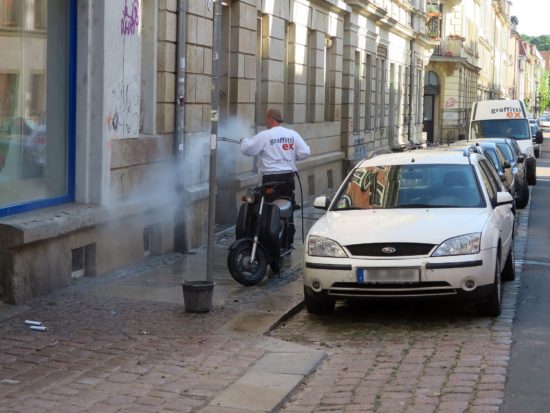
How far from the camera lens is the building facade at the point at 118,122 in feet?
33.0

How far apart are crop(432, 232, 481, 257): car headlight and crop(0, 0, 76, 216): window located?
161 inches

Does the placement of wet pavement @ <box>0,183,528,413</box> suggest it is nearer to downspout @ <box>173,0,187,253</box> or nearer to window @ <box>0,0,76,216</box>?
window @ <box>0,0,76,216</box>

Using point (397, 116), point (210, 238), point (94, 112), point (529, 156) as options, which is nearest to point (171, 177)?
point (94, 112)

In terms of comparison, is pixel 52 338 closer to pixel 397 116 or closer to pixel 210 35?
pixel 210 35

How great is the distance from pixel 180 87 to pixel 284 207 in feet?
9.27

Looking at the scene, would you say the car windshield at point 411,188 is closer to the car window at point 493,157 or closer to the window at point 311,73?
the car window at point 493,157

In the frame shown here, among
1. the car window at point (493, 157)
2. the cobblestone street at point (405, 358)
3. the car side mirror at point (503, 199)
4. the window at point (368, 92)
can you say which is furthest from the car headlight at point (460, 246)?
the window at point (368, 92)

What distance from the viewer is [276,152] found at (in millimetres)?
12008

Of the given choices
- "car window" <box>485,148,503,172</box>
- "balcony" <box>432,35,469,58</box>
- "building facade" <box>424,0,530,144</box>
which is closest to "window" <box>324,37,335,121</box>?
"car window" <box>485,148,503,172</box>

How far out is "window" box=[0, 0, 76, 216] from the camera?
10.1 m

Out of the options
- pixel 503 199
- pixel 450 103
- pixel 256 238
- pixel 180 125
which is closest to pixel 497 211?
pixel 503 199

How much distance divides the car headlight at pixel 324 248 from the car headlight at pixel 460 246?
853 millimetres

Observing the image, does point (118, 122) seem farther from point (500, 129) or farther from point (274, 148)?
point (500, 129)

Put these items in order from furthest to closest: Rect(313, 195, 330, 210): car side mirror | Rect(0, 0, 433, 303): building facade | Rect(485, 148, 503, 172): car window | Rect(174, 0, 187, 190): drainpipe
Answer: Rect(485, 148, 503, 172): car window < Rect(174, 0, 187, 190): drainpipe < Rect(313, 195, 330, 210): car side mirror < Rect(0, 0, 433, 303): building facade
